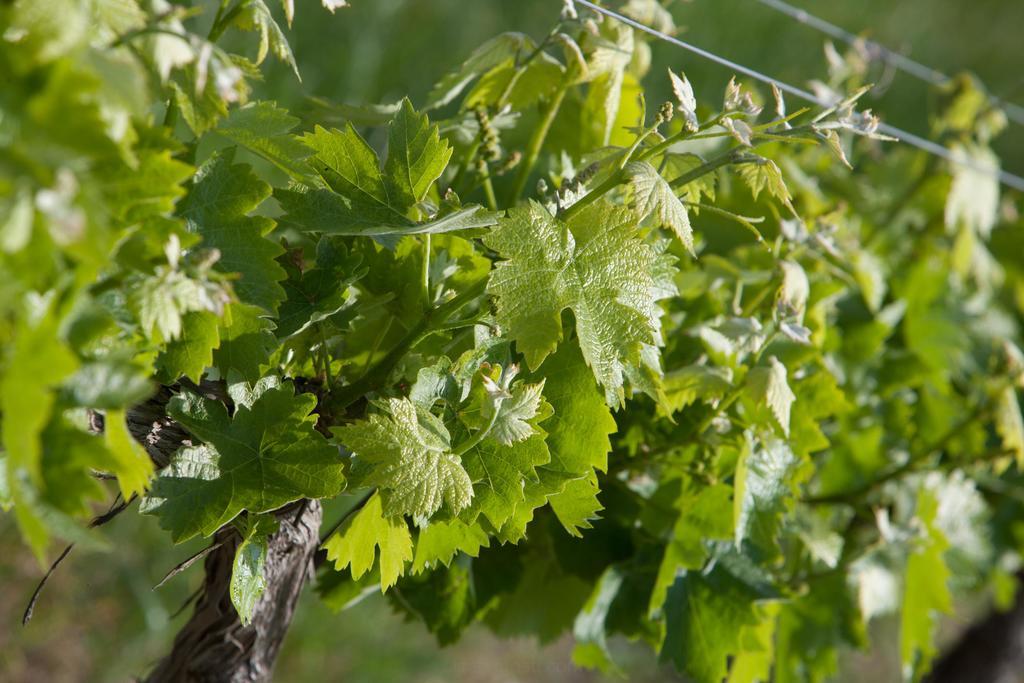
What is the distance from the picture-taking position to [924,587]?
4.04ft

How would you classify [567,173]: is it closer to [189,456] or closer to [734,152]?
[734,152]

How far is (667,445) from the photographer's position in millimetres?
929

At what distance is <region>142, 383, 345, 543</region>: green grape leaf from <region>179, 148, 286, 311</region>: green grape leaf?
0.07m

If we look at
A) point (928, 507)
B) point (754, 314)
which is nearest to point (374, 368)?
point (754, 314)

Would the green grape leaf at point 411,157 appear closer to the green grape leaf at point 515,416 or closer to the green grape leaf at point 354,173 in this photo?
the green grape leaf at point 354,173

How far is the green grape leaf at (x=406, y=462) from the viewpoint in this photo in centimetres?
66

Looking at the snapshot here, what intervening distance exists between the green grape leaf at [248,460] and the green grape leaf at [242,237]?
0.07 m

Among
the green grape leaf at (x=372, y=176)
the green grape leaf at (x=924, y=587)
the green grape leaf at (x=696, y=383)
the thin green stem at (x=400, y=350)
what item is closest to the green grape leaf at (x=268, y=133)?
the green grape leaf at (x=372, y=176)

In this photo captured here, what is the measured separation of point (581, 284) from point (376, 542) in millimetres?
256

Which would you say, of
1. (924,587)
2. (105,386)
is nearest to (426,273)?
(105,386)

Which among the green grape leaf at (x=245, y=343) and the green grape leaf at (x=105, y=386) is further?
the green grape leaf at (x=245, y=343)

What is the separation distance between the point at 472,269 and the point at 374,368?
0.36ft

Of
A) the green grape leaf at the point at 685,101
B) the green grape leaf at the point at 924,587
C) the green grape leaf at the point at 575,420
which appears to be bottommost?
the green grape leaf at the point at 924,587

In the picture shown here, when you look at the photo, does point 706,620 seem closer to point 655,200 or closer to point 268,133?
point 655,200
